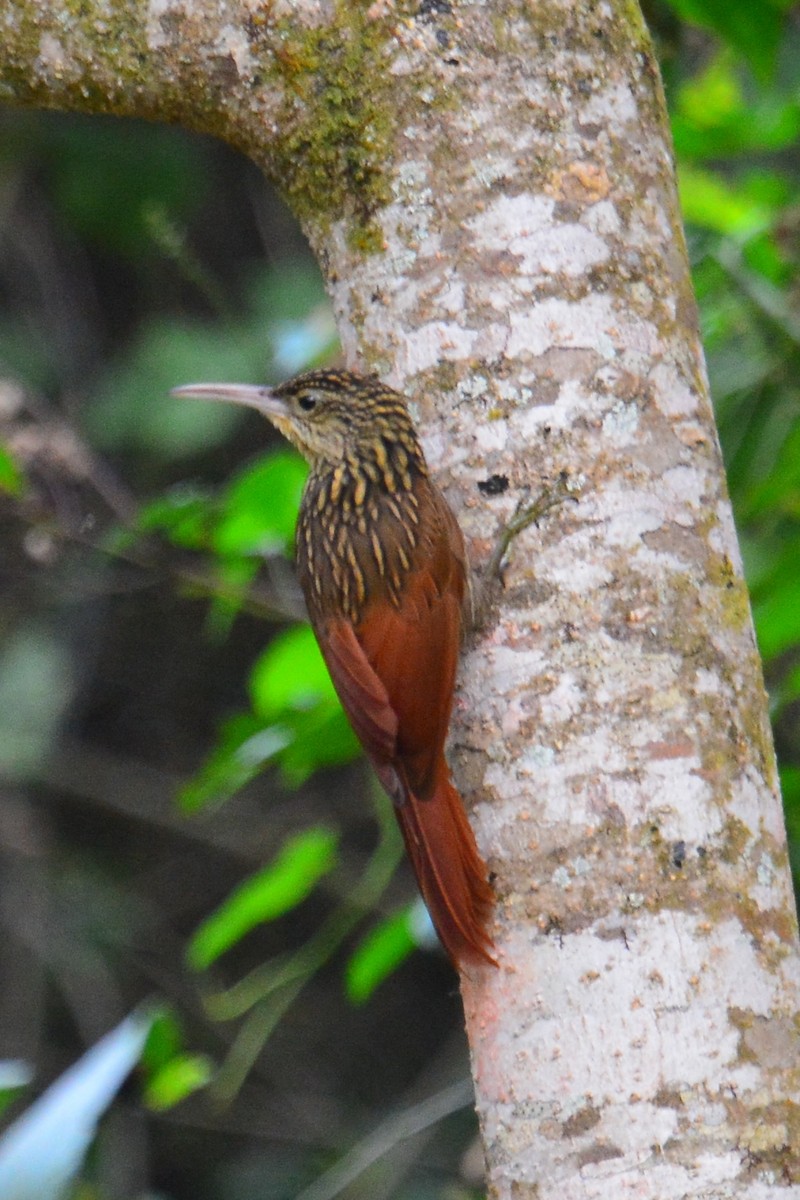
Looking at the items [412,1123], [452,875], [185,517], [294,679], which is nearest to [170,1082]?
[412,1123]

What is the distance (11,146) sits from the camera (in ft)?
19.6

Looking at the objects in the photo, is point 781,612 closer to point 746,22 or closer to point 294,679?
point 294,679

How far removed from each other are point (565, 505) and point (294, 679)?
108 centimetres

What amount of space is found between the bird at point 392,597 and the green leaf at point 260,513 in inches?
3.7

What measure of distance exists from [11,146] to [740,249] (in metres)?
3.64

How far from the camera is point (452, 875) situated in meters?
2.07

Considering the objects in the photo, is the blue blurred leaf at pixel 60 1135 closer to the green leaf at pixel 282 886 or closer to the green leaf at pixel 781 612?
the green leaf at pixel 282 886

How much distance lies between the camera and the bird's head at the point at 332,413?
269cm

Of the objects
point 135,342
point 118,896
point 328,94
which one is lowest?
point 118,896

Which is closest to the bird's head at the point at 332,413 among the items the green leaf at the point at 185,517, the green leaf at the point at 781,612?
the green leaf at the point at 185,517

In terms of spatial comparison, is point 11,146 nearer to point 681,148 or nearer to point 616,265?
point 681,148

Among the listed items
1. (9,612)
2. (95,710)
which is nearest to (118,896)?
(95,710)

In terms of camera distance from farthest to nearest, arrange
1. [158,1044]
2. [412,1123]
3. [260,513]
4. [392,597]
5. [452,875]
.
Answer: [412,1123], [158,1044], [260,513], [392,597], [452,875]

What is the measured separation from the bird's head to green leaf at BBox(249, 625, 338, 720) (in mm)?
372
